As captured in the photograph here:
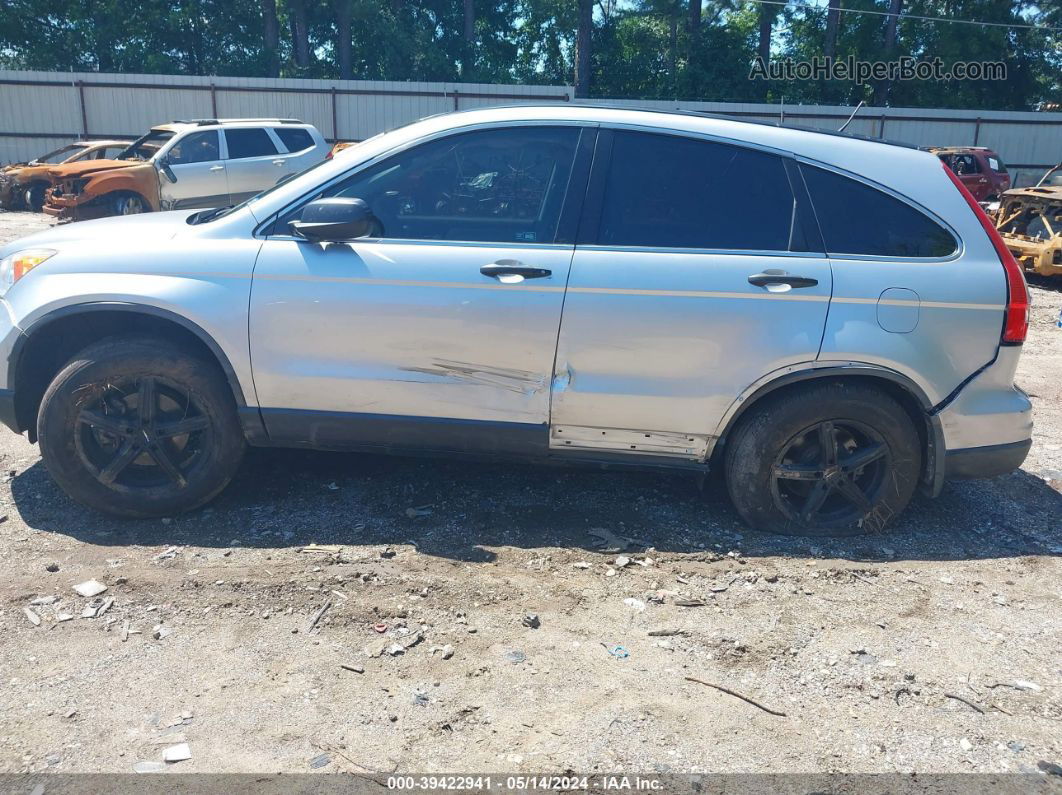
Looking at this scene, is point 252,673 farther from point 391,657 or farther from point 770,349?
point 770,349

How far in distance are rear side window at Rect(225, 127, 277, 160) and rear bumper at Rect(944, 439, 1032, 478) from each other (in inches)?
563

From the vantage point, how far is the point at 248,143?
Answer: 15828 millimetres

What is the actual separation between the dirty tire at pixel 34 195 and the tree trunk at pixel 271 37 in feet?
50.5

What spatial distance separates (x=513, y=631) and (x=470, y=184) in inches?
79.4

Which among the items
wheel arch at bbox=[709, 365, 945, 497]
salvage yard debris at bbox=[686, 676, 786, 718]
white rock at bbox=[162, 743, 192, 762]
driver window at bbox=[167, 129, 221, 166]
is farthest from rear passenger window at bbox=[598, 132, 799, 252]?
driver window at bbox=[167, 129, 221, 166]

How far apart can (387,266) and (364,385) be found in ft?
1.83

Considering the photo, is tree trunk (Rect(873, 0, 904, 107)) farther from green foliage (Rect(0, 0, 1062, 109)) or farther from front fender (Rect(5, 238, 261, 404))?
front fender (Rect(5, 238, 261, 404))

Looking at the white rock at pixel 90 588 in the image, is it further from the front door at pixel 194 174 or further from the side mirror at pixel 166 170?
the side mirror at pixel 166 170

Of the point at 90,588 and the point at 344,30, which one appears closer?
the point at 90,588

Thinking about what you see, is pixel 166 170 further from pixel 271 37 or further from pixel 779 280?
pixel 271 37

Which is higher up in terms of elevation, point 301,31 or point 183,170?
point 301,31

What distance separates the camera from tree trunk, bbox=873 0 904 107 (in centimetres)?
3183

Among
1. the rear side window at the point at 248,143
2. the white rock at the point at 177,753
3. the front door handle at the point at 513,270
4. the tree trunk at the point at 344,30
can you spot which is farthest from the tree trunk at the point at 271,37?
the white rock at the point at 177,753

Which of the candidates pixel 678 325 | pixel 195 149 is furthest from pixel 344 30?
pixel 678 325
